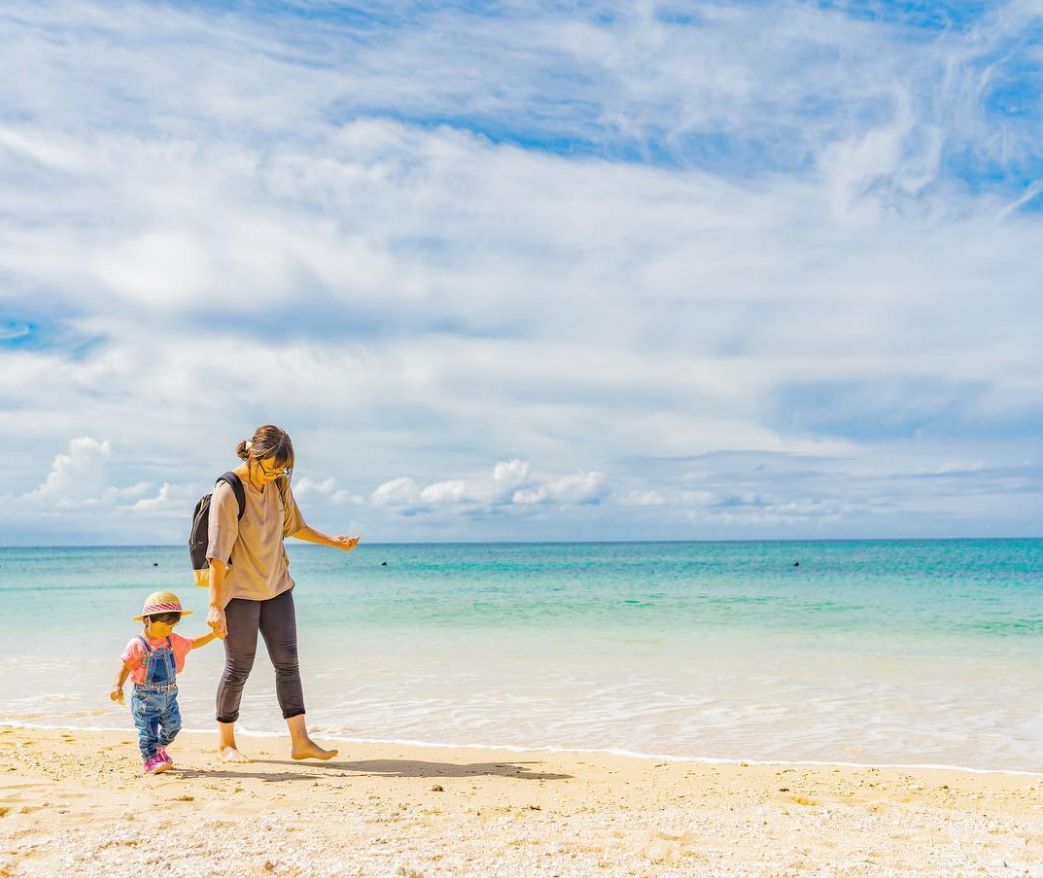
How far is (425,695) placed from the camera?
8.81 m

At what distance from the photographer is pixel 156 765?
5.18 m

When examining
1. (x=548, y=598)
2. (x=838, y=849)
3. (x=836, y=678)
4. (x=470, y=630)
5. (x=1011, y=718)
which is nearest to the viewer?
(x=838, y=849)

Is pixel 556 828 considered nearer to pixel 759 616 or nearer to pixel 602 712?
pixel 602 712

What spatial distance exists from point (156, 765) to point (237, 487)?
1.66 m

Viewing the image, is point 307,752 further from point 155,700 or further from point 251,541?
point 251,541

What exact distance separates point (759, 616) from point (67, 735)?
14256mm

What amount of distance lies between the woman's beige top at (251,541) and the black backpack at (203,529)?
0.03 metres

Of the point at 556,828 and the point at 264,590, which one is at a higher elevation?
the point at 264,590

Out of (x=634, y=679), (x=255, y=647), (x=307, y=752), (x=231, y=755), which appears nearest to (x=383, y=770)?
(x=307, y=752)

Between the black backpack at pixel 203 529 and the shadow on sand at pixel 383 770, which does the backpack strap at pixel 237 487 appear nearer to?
the black backpack at pixel 203 529

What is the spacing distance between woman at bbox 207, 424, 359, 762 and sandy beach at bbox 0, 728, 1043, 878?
52 centimetres

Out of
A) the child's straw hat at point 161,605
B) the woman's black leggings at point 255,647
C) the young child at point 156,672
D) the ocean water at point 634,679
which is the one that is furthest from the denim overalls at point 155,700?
the ocean water at point 634,679

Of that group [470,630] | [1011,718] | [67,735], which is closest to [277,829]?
[67,735]

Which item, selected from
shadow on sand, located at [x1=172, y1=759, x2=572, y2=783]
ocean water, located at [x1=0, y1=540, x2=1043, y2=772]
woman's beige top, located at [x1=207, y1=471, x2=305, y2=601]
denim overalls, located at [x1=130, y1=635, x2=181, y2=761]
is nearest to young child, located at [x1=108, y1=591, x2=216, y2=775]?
denim overalls, located at [x1=130, y1=635, x2=181, y2=761]
